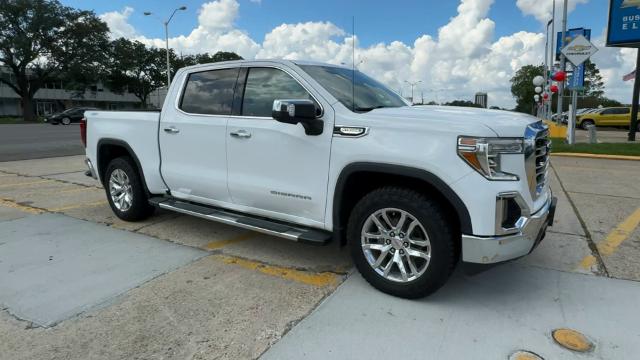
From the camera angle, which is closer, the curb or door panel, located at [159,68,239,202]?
door panel, located at [159,68,239,202]

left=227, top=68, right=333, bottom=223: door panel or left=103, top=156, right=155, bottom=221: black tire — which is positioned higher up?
left=227, top=68, right=333, bottom=223: door panel

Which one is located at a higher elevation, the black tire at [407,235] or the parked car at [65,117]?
the parked car at [65,117]

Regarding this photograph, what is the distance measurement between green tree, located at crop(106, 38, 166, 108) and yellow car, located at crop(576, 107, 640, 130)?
169 feet

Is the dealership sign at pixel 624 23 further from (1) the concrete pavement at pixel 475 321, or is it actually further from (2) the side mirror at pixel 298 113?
(2) the side mirror at pixel 298 113

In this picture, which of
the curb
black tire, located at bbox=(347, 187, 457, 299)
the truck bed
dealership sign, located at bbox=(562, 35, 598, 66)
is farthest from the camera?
dealership sign, located at bbox=(562, 35, 598, 66)

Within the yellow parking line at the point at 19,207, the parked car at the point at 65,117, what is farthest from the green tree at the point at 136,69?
the yellow parking line at the point at 19,207

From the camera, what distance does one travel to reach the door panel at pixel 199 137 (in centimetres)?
449

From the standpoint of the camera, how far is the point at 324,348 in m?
2.87

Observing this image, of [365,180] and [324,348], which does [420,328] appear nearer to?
[324,348]

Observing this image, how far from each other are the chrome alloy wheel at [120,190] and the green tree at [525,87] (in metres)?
85.5

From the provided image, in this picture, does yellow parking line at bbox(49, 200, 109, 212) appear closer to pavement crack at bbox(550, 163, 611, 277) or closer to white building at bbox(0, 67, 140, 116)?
pavement crack at bbox(550, 163, 611, 277)

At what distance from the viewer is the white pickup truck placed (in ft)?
10.2

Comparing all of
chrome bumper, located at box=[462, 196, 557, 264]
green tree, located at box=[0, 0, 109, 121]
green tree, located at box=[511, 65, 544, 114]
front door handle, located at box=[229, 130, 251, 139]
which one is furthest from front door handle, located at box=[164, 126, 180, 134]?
green tree, located at box=[511, 65, 544, 114]

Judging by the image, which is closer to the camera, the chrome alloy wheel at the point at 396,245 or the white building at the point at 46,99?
the chrome alloy wheel at the point at 396,245
